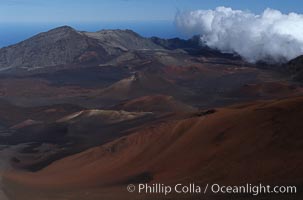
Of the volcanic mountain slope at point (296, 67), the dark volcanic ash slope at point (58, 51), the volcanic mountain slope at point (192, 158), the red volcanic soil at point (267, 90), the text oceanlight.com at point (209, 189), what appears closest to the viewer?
the text oceanlight.com at point (209, 189)

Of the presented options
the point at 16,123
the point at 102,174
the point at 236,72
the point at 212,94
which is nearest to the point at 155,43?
the point at 236,72

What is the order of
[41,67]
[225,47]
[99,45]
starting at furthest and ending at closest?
1. [225,47]
2. [99,45]
3. [41,67]

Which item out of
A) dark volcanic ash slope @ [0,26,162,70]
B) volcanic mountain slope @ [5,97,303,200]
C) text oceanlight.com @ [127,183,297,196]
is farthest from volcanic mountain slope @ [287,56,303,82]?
text oceanlight.com @ [127,183,297,196]

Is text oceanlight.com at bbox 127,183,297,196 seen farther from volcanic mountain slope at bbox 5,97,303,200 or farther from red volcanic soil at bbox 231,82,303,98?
red volcanic soil at bbox 231,82,303,98

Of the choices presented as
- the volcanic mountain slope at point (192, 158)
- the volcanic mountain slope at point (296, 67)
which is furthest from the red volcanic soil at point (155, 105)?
the volcanic mountain slope at point (296, 67)

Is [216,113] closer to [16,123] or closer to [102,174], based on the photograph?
[102,174]

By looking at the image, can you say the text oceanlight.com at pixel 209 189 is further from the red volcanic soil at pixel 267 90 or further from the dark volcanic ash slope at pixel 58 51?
the dark volcanic ash slope at pixel 58 51

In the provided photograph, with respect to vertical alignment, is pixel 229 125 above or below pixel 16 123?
above
